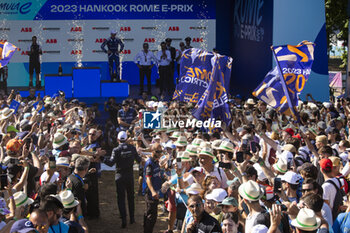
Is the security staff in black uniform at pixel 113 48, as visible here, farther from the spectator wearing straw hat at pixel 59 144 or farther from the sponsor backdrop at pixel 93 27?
the spectator wearing straw hat at pixel 59 144

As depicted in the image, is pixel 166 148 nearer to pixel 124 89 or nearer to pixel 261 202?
pixel 261 202

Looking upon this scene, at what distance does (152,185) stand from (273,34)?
37.0 ft

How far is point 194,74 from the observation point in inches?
421

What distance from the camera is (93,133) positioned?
9.77m

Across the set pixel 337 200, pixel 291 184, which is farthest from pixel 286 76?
pixel 291 184

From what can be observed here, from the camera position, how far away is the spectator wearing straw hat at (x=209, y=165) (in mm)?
7246

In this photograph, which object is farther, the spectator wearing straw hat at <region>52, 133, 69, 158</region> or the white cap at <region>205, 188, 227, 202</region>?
the spectator wearing straw hat at <region>52, 133, 69, 158</region>

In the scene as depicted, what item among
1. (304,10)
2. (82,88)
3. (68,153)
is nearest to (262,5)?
(304,10)

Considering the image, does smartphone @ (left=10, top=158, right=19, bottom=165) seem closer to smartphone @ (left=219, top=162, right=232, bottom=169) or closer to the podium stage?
smartphone @ (left=219, top=162, right=232, bottom=169)

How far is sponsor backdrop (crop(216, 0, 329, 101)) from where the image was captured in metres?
18.5

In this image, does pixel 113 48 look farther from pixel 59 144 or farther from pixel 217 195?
pixel 217 195

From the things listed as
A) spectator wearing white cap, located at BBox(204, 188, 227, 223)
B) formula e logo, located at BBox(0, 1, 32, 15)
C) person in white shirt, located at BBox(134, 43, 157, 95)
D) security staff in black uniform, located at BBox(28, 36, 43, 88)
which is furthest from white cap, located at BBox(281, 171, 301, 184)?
formula e logo, located at BBox(0, 1, 32, 15)

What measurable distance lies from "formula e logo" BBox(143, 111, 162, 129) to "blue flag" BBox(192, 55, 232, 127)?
818mm

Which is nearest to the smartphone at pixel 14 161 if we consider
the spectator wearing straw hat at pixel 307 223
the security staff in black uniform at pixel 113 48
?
the spectator wearing straw hat at pixel 307 223
